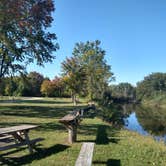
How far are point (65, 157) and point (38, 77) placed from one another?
90.2 m

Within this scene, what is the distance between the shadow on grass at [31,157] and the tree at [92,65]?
4050 cm

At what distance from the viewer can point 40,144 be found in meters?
10.9

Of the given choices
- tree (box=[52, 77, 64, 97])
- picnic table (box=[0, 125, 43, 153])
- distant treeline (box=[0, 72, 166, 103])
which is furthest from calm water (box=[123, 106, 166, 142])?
tree (box=[52, 77, 64, 97])

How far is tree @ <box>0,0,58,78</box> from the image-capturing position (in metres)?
21.1

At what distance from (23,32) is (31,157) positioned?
633 inches

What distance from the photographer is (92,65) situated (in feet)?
174

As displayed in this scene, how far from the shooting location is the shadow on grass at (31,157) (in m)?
8.15

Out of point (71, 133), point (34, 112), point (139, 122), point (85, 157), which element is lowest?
point (139, 122)

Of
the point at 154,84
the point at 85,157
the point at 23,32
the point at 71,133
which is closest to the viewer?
the point at 85,157

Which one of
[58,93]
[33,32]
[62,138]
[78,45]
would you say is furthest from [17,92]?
[62,138]

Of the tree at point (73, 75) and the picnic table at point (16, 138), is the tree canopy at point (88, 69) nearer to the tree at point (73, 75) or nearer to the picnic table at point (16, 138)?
the tree at point (73, 75)

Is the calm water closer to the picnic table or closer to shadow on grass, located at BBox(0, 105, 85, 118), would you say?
shadow on grass, located at BBox(0, 105, 85, 118)

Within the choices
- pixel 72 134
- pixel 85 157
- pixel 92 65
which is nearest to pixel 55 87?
pixel 92 65

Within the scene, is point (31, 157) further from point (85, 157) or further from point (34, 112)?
point (34, 112)
